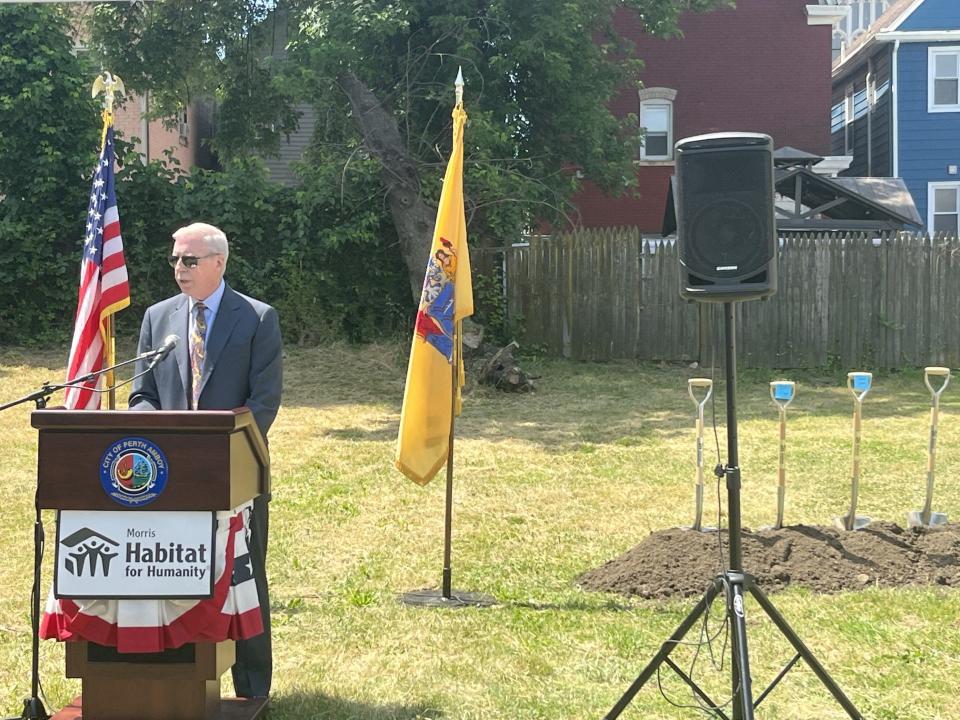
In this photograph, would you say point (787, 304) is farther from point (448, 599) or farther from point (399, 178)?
point (448, 599)

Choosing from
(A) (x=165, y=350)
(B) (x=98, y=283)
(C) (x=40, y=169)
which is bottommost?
(A) (x=165, y=350)

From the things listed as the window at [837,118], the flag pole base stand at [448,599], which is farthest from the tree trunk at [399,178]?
the window at [837,118]

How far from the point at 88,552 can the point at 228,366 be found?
3.21ft

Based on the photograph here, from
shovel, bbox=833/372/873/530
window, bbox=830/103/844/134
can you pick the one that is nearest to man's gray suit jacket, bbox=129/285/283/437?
shovel, bbox=833/372/873/530

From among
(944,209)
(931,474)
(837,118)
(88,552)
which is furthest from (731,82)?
(88,552)

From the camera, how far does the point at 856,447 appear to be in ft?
21.8

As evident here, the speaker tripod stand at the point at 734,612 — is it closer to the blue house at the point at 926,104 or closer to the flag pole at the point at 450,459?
the flag pole at the point at 450,459

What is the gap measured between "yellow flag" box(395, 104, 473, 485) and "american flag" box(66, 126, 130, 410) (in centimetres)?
182

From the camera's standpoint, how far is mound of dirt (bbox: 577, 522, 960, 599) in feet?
19.0

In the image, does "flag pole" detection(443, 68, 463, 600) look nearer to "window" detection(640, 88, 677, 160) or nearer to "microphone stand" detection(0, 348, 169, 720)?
"microphone stand" detection(0, 348, 169, 720)

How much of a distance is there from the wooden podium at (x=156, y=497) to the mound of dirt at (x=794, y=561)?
2.86 meters

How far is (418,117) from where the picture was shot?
17094 millimetres

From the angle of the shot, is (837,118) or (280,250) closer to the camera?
(280,250)

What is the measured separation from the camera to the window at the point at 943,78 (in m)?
24.3
